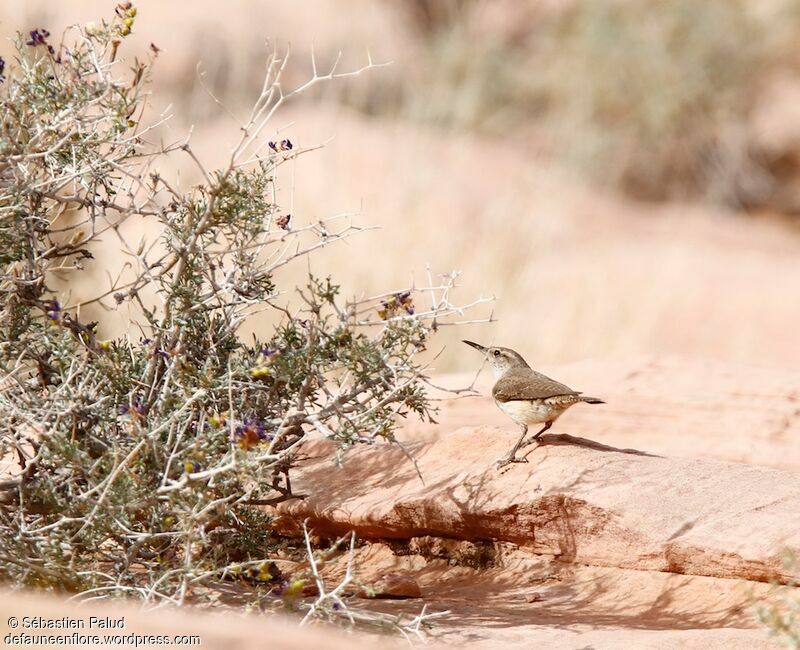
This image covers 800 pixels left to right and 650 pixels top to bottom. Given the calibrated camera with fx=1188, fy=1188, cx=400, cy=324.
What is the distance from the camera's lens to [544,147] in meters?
17.4

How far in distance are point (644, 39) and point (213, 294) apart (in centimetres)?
1503

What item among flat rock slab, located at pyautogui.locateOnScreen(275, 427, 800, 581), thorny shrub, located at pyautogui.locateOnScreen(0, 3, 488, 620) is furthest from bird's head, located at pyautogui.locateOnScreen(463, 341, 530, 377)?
thorny shrub, located at pyautogui.locateOnScreen(0, 3, 488, 620)

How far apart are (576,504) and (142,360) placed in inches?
66.8

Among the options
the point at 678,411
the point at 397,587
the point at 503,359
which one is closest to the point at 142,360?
the point at 397,587

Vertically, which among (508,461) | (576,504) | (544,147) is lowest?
(576,504)

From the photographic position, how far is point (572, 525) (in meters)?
4.55

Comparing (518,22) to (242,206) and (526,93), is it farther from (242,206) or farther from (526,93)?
(242,206)

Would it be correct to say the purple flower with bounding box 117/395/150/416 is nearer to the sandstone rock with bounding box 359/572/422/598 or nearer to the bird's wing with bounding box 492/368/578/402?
the sandstone rock with bounding box 359/572/422/598

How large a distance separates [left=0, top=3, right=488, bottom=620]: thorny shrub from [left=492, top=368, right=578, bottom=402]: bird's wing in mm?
848

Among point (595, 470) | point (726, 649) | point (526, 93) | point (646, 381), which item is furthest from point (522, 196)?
point (726, 649)

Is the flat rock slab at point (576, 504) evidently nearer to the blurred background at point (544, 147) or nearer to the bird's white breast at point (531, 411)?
the bird's white breast at point (531, 411)

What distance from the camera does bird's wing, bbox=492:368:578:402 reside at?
16.0 ft

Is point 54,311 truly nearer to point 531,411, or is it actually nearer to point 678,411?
point 531,411

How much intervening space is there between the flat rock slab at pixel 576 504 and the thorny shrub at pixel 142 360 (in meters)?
0.68
